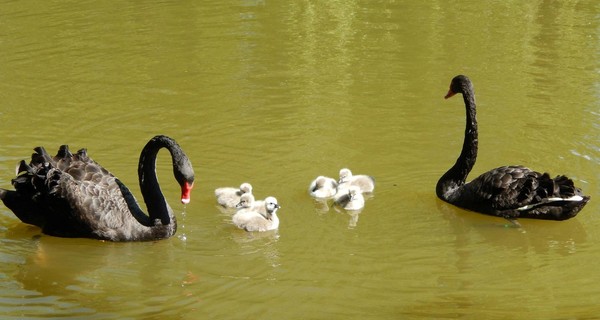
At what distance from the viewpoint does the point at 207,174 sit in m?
8.57

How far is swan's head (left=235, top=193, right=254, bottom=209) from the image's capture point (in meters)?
7.53

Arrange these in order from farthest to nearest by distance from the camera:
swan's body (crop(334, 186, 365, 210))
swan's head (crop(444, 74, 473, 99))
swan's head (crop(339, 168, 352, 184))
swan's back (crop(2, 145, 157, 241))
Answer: swan's head (crop(444, 74, 473, 99)) < swan's head (crop(339, 168, 352, 184)) < swan's body (crop(334, 186, 365, 210)) < swan's back (crop(2, 145, 157, 241))

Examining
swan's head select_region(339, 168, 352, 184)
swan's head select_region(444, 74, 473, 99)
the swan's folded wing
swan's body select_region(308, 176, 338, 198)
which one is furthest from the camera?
swan's head select_region(444, 74, 473, 99)

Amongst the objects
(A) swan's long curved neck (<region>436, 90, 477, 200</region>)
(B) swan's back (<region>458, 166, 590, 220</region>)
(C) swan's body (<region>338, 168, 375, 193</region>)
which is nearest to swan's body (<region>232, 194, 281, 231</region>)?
(C) swan's body (<region>338, 168, 375, 193</region>)

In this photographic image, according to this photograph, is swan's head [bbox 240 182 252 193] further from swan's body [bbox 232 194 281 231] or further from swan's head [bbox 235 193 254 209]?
swan's body [bbox 232 194 281 231]

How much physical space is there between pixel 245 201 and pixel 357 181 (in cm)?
101

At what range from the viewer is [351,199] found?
7715 mm

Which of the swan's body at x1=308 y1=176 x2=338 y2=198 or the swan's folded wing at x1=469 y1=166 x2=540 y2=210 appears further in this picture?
the swan's body at x1=308 y1=176 x2=338 y2=198

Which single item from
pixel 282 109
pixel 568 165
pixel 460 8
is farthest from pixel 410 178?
pixel 460 8

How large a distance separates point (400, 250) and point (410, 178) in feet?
5.39

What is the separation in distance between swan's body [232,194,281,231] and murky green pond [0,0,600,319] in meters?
0.10

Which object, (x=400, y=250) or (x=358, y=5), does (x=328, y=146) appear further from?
(x=358, y=5)

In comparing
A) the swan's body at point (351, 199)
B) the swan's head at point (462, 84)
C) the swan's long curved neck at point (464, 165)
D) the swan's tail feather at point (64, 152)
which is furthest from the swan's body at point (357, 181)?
the swan's tail feather at point (64, 152)

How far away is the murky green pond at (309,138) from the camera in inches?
251
